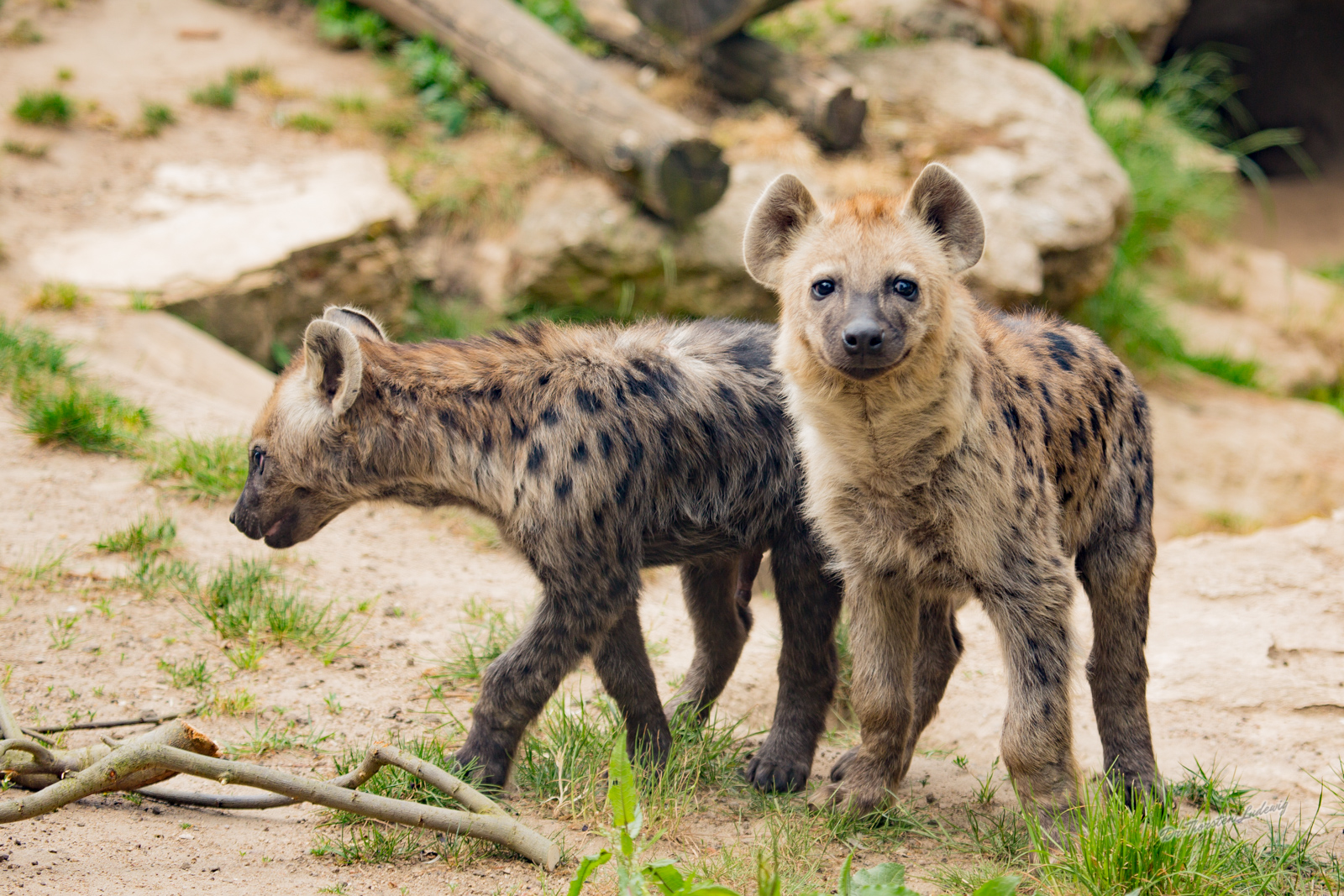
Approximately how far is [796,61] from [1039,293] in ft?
7.83

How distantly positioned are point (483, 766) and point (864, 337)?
1622mm

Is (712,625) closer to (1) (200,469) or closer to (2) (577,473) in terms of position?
(2) (577,473)

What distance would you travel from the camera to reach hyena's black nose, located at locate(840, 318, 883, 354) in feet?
9.45

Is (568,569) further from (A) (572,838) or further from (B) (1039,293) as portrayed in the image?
(B) (1039,293)

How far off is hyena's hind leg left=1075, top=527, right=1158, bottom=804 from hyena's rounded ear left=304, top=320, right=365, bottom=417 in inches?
91.0

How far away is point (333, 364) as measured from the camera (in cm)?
358

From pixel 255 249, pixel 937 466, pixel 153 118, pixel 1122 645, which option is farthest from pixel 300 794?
pixel 153 118

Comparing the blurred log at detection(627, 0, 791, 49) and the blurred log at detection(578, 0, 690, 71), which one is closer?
the blurred log at detection(627, 0, 791, 49)

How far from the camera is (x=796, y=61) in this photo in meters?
8.27

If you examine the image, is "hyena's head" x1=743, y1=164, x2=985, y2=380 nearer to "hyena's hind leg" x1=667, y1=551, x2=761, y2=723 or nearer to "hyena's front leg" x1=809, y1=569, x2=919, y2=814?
"hyena's front leg" x1=809, y1=569, x2=919, y2=814

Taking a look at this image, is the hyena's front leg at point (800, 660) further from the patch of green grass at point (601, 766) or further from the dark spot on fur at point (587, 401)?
the dark spot on fur at point (587, 401)

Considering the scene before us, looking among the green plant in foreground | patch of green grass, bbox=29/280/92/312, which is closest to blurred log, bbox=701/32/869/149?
patch of green grass, bbox=29/280/92/312

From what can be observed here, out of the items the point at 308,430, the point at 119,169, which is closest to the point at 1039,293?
the point at 308,430

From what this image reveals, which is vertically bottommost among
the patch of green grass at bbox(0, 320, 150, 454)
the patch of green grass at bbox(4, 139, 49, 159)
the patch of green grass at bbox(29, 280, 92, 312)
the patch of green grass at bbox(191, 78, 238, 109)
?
the patch of green grass at bbox(0, 320, 150, 454)
